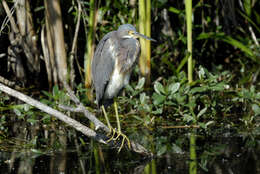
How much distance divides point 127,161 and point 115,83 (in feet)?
2.51

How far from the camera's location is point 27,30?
484 cm

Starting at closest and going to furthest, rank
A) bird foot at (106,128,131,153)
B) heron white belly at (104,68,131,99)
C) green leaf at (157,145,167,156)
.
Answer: bird foot at (106,128,131,153) < green leaf at (157,145,167,156) < heron white belly at (104,68,131,99)

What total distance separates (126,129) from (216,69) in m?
1.49

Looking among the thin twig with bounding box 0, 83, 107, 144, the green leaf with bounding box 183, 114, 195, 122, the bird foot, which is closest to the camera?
the thin twig with bounding box 0, 83, 107, 144

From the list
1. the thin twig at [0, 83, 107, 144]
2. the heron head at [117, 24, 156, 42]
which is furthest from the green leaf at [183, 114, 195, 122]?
the thin twig at [0, 83, 107, 144]

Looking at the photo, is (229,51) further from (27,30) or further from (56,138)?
(56,138)

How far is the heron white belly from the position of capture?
11.5ft

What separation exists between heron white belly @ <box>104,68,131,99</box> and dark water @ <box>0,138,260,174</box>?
467mm

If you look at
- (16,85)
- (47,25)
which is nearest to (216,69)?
(47,25)

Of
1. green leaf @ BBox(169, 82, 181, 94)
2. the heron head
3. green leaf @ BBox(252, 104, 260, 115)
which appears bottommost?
green leaf @ BBox(252, 104, 260, 115)

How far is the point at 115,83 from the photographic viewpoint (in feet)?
11.6

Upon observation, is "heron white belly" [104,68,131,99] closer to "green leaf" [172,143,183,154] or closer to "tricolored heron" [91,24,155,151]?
"tricolored heron" [91,24,155,151]

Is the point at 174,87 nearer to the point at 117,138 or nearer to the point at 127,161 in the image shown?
the point at 117,138

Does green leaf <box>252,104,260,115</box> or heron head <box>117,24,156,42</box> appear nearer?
heron head <box>117,24,156,42</box>
